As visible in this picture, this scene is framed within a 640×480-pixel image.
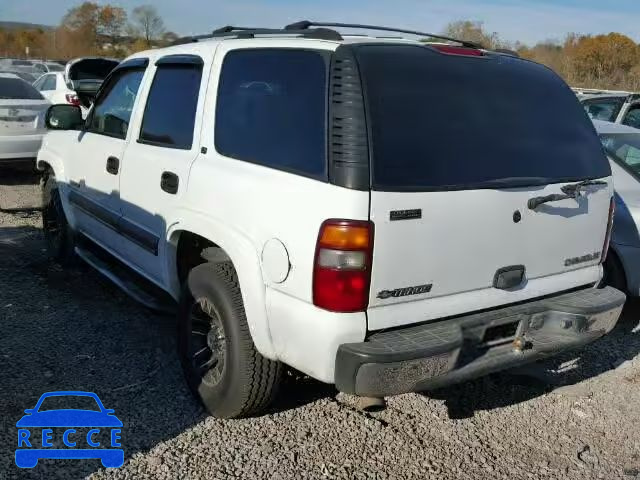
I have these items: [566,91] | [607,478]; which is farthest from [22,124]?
[607,478]

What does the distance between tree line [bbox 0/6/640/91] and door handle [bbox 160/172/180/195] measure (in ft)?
71.6

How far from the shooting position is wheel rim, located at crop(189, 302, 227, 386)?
3.49 m

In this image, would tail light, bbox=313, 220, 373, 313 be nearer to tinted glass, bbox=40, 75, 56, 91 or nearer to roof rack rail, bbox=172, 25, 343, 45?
roof rack rail, bbox=172, 25, 343, 45

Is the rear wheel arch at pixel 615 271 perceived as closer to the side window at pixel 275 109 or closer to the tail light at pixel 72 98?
the side window at pixel 275 109

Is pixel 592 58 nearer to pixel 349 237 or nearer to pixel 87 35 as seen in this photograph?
pixel 349 237

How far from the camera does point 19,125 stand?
370 inches

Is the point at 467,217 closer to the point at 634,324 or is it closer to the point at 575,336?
the point at 575,336

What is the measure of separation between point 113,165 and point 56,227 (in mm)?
1756

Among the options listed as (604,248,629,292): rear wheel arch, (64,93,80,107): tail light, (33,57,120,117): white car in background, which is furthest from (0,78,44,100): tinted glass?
(604,248,629,292): rear wheel arch

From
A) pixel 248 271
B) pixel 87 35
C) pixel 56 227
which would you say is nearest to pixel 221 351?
pixel 248 271

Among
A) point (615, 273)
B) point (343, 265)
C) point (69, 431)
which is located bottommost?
point (69, 431)

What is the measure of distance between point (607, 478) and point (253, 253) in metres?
2.03

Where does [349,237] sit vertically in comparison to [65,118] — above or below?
below

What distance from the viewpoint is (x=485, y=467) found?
3258 mm
